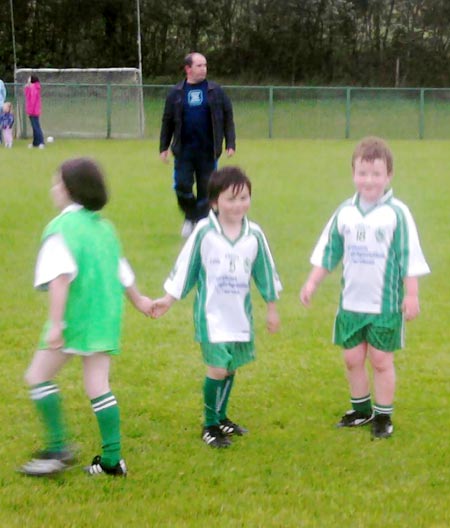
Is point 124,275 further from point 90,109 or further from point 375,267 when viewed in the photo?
point 90,109

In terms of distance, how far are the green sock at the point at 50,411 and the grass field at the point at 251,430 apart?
16 cm

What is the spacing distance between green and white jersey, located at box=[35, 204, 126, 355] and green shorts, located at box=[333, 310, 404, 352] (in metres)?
1.29

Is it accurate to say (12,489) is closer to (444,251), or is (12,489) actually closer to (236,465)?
(236,465)

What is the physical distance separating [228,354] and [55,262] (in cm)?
105

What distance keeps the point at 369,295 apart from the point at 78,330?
149 cm

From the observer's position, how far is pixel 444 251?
418 inches

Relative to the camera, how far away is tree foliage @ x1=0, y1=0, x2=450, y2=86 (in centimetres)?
4728

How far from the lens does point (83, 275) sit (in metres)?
4.53

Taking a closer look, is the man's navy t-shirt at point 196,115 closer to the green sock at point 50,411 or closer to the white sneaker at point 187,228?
the white sneaker at point 187,228

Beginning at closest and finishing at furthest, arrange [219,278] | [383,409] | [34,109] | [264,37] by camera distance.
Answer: [219,278]
[383,409]
[34,109]
[264,37]

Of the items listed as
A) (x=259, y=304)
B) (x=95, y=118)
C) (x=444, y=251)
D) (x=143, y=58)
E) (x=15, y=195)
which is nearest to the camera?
(x=259, y=304)

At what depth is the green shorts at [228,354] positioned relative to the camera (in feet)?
16.5

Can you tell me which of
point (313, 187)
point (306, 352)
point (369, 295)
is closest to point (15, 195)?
point (313, 187)

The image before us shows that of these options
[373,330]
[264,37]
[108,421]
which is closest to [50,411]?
[108,421]
